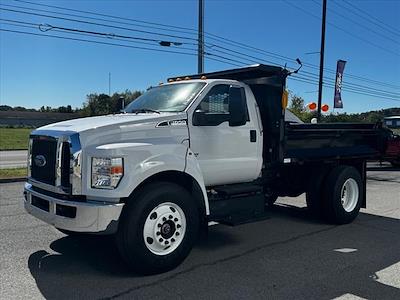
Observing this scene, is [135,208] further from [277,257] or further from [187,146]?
[277,257]

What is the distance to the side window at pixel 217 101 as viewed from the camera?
19.4ft

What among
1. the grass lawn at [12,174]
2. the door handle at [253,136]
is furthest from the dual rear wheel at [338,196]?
the grass lawn at [12,174]

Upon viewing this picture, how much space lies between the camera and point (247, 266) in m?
5.31

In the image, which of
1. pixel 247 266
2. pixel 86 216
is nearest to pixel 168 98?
pixel 86 216

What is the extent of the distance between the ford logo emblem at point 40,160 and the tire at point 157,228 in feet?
3.98

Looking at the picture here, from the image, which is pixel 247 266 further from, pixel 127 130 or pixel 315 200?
pixel 315 200

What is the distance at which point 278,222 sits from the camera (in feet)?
25.8

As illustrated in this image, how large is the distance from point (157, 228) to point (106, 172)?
876mm

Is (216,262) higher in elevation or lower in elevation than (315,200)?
lower

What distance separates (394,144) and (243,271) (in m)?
16.3

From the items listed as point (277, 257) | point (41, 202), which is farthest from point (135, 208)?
point (277, 257)

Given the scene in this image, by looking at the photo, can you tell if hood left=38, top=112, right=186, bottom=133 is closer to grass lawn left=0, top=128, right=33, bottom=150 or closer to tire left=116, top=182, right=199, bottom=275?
tire left=116, top=182, right=199, bottom=275

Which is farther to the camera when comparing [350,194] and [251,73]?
[350,194]

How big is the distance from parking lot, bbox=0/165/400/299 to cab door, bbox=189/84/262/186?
3.43ft
